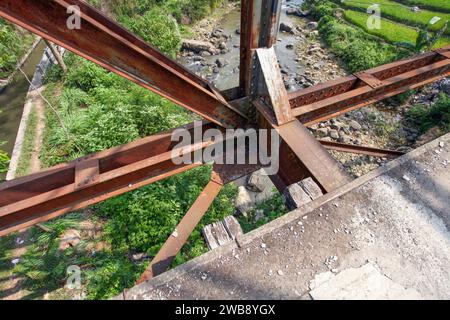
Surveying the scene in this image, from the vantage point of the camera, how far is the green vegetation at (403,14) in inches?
501

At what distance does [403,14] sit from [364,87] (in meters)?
15.9

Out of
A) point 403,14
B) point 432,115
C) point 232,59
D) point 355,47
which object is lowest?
point 432,115

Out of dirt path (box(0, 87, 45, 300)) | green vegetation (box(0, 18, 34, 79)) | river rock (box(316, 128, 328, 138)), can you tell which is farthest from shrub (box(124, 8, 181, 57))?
river rock (box(316, 128, 328, 138))

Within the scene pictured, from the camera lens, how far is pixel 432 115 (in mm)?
6668

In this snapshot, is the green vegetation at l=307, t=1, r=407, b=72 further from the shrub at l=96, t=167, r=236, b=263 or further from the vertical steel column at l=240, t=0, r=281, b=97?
the vertical steel column at l=240, t=0, r=281, b=97

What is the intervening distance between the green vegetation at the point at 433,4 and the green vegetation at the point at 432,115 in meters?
11.9

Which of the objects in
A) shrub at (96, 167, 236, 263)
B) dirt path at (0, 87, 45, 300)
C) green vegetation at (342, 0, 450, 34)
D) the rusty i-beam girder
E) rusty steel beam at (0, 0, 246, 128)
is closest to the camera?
rusty steel beam at (0, 0, 246, 128)

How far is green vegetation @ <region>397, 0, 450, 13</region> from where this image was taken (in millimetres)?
14177

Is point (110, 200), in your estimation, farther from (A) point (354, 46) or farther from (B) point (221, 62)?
(A) point (354, 46)

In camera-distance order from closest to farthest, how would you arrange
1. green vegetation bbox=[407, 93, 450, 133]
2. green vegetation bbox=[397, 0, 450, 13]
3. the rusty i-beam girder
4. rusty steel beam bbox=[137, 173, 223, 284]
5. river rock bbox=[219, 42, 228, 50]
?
the rusty i-beam girder, rusty steel beam bbox=[137, 173, 223, 284], green vegetation bbox=[407, 93, 450, 133], river rock bbox=[219, 42, 228, 50], green vegetation bbox=[397, 0, 450, 13]

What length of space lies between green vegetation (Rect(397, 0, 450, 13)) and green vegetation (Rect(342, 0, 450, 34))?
476mm

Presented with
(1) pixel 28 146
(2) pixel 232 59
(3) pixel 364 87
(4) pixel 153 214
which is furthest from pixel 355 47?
(1) pixel 28 146

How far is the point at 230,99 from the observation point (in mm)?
2627
